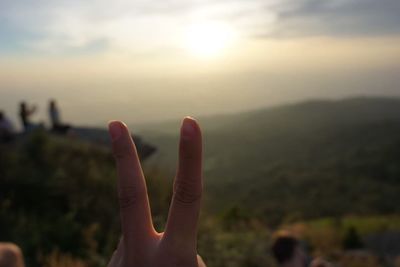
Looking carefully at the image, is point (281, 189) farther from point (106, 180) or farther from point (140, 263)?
point (140, 263)

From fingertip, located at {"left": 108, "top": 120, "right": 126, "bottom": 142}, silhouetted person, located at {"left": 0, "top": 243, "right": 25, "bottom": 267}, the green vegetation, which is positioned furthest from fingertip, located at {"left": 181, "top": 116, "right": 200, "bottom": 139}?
the green vegetation

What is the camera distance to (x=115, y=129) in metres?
1.55

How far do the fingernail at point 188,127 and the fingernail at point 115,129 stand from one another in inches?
9.1

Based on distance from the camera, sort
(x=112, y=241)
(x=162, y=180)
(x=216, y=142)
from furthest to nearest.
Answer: (x=216, y=142), (x=162, y=180), (x=112, y=241)

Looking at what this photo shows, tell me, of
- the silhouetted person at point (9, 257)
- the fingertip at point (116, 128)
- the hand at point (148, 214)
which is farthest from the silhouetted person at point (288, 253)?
the fingertip at point (116, 128)

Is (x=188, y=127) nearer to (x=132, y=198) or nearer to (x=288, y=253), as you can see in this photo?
(x=132, y=198)

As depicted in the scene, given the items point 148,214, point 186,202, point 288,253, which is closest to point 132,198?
point 148,214

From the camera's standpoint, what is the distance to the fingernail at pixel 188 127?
1.40 meters

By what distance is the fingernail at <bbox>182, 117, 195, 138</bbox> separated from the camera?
1396mm

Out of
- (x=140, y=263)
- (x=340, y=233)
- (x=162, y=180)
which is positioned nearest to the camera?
(x=140, y=263)

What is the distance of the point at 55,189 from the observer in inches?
420

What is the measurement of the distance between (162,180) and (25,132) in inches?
184

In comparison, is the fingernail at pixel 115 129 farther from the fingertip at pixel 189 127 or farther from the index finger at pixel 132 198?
the fingertip at pixel 189 127

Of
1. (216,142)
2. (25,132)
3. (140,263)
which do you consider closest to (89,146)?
(25,132)
